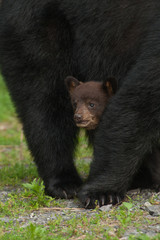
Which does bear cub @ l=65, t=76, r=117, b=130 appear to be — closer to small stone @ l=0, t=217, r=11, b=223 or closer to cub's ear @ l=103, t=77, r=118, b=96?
cub's ear @ l=103, t=77, r=118, b=96

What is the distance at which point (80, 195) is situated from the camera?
5086 mm

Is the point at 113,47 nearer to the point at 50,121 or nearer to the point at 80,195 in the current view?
the point at 50,121

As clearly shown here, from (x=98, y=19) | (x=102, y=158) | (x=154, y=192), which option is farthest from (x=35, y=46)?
(x=154, y=192)

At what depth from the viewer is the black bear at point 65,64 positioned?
5086mm

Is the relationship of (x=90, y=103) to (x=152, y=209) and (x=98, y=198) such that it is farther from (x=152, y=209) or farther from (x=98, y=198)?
(x=152, y=209)

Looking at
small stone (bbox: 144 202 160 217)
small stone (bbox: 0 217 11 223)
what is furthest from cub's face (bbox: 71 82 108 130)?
small stone (bbox: 0 217 11 223)

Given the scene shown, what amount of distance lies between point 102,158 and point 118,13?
148 centimetres

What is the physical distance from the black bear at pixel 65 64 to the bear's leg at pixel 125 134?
1 centimetres

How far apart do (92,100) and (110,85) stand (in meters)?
0.23

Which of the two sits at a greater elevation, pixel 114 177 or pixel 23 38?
pixel 23 38

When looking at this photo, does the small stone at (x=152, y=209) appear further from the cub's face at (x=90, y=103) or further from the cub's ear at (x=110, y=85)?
the cub's ear at (x=110, y=85)

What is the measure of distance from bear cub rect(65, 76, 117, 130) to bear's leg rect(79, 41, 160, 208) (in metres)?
0.21

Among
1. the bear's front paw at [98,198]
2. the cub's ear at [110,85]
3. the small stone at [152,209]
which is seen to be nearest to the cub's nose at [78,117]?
the cub's ear at [110,85]

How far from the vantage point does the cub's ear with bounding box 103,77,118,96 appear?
517 centimetres
